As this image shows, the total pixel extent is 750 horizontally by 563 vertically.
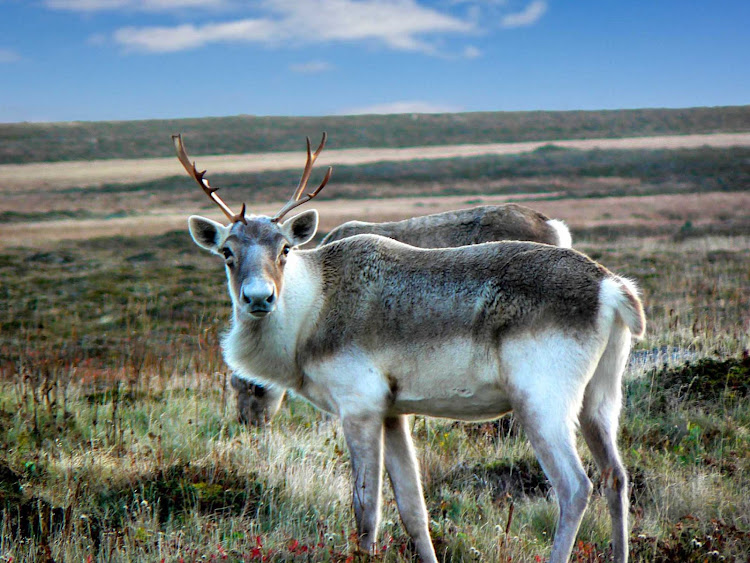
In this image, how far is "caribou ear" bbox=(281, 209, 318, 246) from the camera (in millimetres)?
6074

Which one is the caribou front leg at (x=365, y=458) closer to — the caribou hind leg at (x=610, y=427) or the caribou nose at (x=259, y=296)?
the caribou nose at (x=259, y=296)

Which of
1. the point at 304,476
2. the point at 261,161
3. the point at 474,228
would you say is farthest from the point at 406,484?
the point at 261,161

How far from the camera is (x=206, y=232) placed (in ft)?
20.3

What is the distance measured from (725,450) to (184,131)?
80.7 metres

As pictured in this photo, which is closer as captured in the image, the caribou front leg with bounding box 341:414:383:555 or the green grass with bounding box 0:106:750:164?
the caribou front leg with bounding box 341:414:383:555

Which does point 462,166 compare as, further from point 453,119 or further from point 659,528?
point 659,528

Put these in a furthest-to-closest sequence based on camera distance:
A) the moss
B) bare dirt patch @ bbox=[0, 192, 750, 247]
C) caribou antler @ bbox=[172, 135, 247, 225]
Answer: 1. bare dirt patch @ bbox=[0, 192, 750, 247]
2. the moss
3. caribou antler @ bbox=[172, 135, 247, 225]

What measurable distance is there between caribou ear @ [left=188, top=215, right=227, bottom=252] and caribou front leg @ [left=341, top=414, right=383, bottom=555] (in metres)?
1.85

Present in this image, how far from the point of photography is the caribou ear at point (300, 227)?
19.9 feet

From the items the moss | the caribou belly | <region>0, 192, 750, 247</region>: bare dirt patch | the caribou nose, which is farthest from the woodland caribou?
<region>0, 192, 750, 247</region>: bare dirt patch

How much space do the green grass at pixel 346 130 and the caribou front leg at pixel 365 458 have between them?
2703 inches

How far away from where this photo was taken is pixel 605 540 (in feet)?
20.0

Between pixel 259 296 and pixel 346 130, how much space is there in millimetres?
81877

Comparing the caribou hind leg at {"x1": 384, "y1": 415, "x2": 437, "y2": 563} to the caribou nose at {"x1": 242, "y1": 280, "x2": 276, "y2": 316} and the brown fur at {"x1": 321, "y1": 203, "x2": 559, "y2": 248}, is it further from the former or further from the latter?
the brown fur at {"x1": 321, "y1": 203, "x2": 559, "y2": 248}
